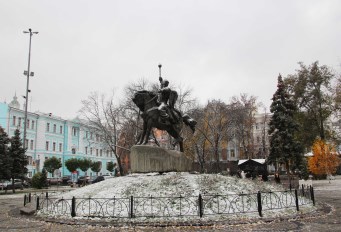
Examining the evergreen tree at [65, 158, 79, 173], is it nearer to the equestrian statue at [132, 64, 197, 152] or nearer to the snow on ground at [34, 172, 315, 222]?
the equestrian statue at [132, 64, 197, 152]

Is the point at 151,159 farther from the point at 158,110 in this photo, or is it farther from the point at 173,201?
the point at 173,201

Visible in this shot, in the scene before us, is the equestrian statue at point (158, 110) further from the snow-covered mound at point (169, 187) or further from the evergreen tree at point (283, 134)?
the evergreen tree at point (283, 134)

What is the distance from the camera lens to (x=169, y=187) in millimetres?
12398

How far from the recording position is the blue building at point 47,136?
44766 mm

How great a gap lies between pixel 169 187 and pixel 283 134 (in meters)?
20.5

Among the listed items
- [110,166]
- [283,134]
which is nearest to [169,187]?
[283,134]

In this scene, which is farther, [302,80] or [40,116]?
[40,116]

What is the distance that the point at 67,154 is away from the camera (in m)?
55.2

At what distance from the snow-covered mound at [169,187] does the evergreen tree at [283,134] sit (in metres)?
17.5

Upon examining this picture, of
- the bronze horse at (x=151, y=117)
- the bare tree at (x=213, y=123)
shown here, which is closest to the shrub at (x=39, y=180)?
the bare tree at (x=213, y=123)

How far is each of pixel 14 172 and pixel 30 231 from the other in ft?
78.4

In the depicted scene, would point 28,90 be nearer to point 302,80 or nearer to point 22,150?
point 22,150

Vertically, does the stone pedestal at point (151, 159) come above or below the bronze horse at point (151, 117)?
below

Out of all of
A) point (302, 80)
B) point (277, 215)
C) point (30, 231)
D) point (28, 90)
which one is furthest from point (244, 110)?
point (30, 231)
